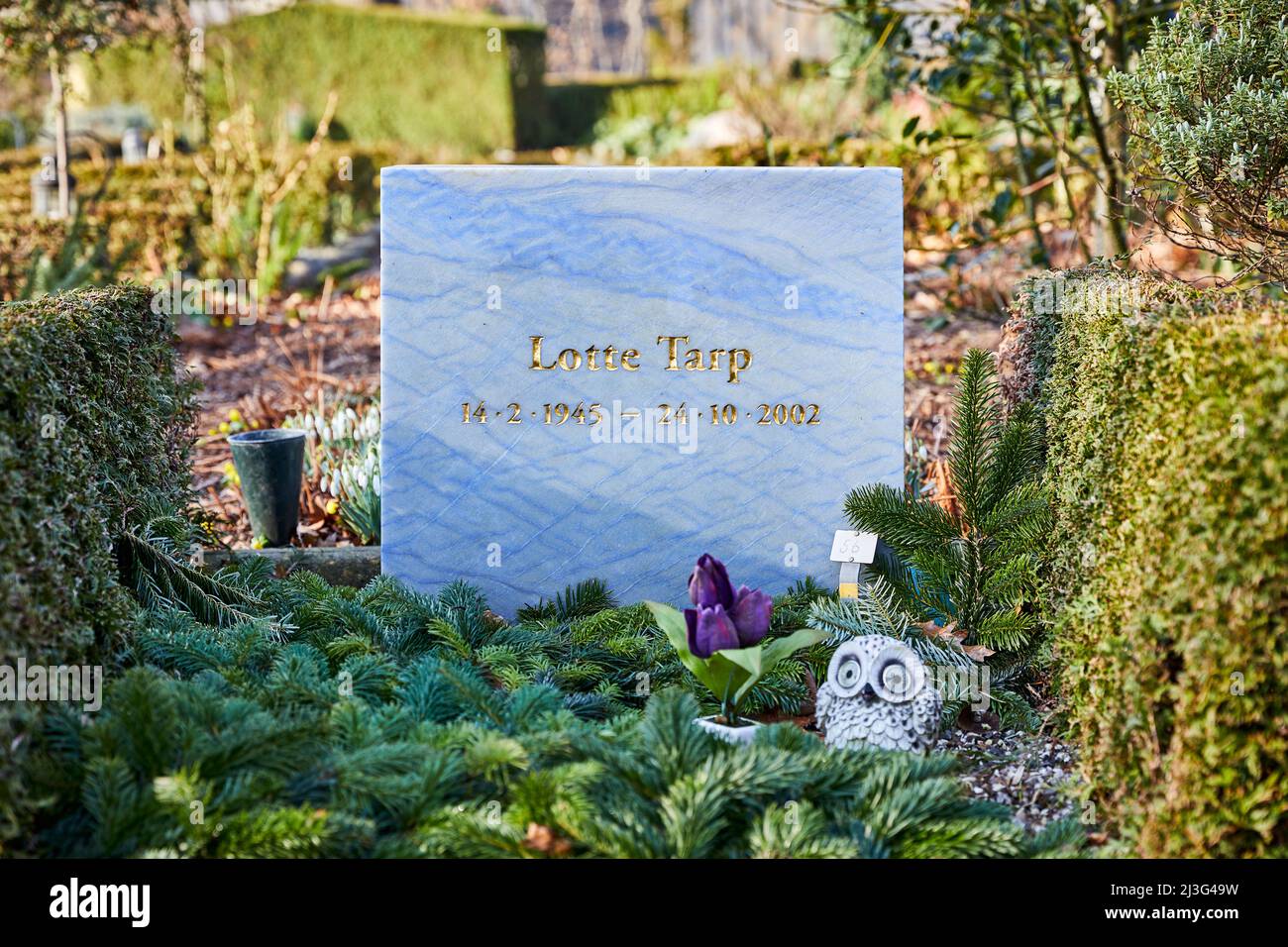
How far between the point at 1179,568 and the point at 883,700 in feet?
2.78

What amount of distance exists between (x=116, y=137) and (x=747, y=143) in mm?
9370

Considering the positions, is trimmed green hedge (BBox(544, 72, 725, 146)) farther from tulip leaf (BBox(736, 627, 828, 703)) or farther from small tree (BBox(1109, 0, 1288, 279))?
tulip leaf (BBox(736, 627, 828, 703))

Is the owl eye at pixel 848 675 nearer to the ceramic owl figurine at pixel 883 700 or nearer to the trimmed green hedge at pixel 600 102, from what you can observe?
the ceramic owl figurine at pixel 883 700

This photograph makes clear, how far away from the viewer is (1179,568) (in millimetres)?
2520

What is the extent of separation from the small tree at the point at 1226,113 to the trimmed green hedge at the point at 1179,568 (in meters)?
0.58

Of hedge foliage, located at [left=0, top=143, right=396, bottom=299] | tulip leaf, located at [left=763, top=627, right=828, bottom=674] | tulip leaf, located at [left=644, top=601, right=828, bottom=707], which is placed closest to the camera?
tulip leaf, located at [left=644, top=601, right=828, bottom=707]

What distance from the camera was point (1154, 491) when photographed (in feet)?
8.95

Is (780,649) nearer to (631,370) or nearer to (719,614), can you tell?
Result: (719,614)

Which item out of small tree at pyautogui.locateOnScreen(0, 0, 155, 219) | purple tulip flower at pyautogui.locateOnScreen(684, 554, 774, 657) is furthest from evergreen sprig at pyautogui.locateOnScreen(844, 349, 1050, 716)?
small tree at pyautogui.locateOnScreen(0, 0, 155, 219)

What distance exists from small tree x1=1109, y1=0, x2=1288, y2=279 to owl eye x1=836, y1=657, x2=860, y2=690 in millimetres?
1789

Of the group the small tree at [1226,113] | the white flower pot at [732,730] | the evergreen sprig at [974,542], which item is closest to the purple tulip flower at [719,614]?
the white flower pot at [732,730]

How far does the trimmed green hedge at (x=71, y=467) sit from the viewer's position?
2.62 m

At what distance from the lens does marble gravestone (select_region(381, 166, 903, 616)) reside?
169 inches
